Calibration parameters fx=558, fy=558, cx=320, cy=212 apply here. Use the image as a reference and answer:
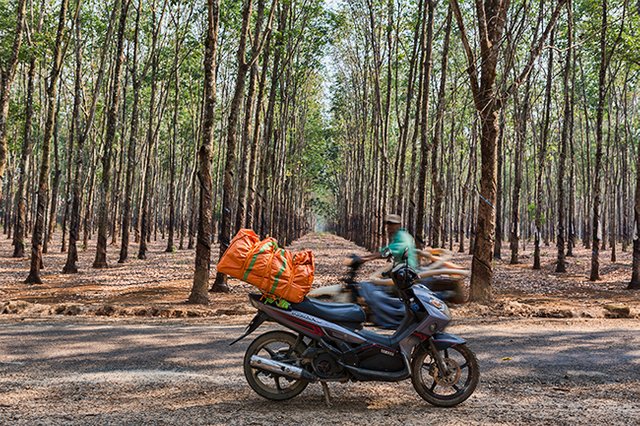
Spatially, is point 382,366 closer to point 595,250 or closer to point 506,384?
point 506,384

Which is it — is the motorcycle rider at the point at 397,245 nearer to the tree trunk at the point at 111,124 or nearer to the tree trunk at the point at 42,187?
the tree trunk at the point at 42,187

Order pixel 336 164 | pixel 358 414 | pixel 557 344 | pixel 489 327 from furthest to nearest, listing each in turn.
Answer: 1. pixel 336 164
2. pixel 489 327
3. pixel 557 344
4. pixel 358 414

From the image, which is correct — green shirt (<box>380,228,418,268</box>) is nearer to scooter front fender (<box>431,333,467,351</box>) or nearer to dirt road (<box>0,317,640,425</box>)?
scooter front fender (<box>431,333,467,351</box>)

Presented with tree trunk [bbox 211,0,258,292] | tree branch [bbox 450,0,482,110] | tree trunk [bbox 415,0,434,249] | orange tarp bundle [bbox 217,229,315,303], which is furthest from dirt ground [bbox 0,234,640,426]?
tree trunk [bbox 415,0,434,249]

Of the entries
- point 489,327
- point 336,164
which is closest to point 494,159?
point 489,327

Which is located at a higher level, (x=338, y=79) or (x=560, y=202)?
(x=338, y=79)

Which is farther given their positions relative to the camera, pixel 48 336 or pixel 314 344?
pixel 48 336

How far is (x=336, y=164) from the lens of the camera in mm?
64938

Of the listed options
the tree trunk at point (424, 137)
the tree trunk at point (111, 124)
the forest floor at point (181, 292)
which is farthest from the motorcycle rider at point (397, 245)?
the tree trunk at point (111, 124)

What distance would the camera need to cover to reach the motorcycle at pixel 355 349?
4.87 metres

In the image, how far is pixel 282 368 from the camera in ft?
16.0

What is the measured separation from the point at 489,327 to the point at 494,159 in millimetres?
4373

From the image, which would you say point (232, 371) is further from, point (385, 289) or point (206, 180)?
point (206, 180)

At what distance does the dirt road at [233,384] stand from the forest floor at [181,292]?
2.47m
